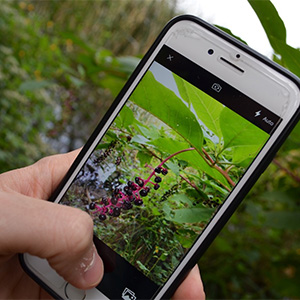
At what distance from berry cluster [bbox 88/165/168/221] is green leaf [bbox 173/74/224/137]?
0.08m

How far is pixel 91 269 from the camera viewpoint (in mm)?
492

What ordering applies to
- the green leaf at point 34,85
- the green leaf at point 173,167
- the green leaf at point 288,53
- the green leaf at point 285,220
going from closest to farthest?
the green leaf at point 288,53 → the green leaf at point 173,167 → the green leaf at point 285,220 → the green leaf at point 34,85

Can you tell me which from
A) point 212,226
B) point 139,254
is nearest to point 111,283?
point 139,254

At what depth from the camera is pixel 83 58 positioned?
92 cm

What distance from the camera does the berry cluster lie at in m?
0.52

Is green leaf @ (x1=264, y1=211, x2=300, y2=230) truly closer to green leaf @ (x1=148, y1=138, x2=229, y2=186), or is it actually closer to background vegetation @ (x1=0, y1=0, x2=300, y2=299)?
background vegetation @ (x1=0, y1=0, x2=300, y2=299)

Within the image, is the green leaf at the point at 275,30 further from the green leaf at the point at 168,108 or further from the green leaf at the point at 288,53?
the green leaf at the point at 168,108

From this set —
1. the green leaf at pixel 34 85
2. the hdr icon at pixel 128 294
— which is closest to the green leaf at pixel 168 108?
the hdr icon at pixel 128 294

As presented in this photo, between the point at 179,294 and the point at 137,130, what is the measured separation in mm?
223

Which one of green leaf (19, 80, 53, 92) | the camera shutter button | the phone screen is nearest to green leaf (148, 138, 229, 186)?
the phone screen

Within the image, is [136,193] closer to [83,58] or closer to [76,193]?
[76,193]

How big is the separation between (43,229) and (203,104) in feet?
0.78

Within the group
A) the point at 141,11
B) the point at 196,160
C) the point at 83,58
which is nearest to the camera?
the point at 196,160

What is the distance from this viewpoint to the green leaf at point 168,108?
1.58ft
